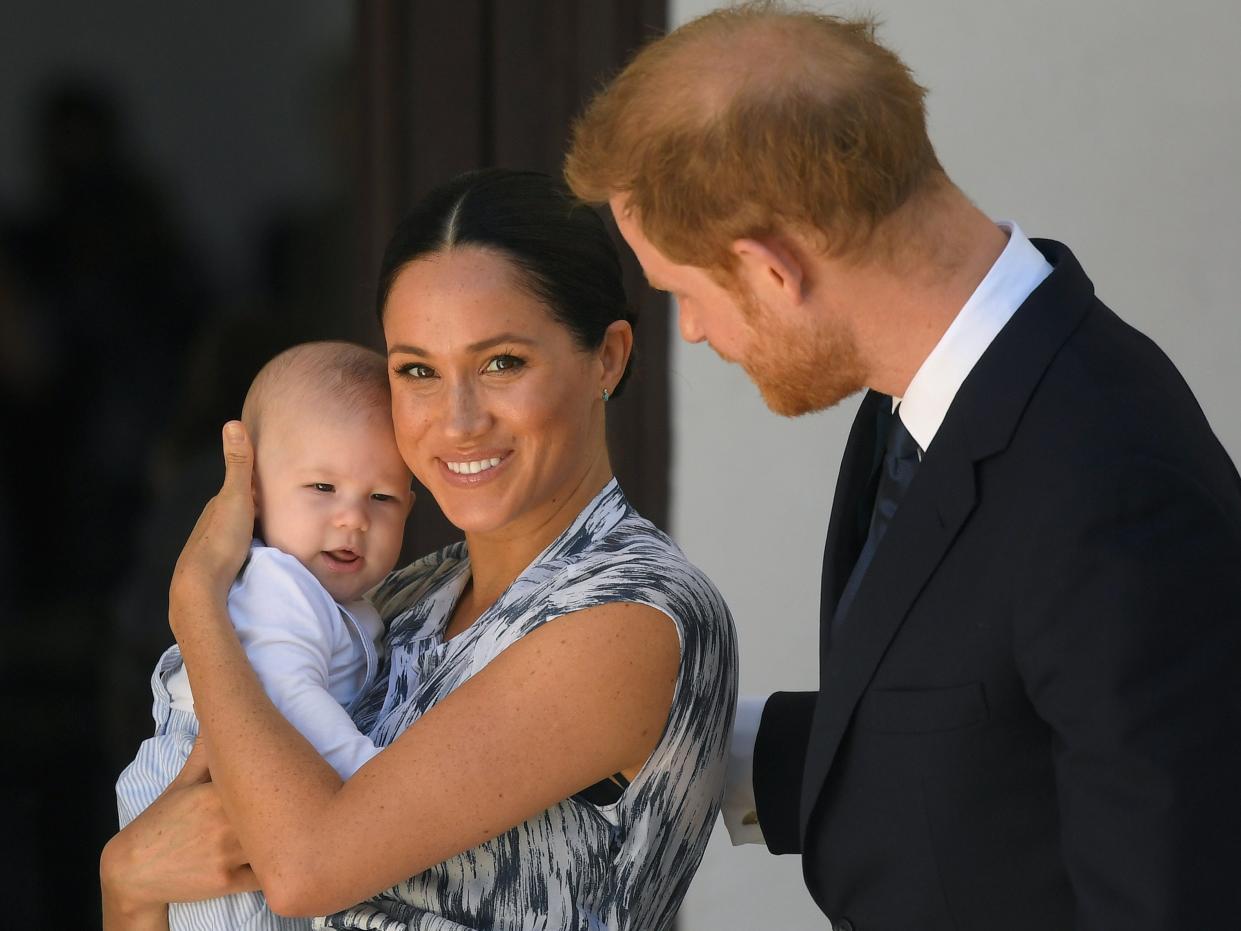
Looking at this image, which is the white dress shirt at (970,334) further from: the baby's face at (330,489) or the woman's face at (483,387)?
the baby's face at (330,489)

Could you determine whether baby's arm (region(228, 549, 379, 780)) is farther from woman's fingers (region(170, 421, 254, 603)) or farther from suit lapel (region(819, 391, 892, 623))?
suit lapel (region(819, 391, 892, 623))

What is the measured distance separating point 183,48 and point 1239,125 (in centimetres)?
225

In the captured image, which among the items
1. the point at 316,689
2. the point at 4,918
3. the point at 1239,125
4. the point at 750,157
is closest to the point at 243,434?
the point at 316,689

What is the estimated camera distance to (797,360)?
1.44 meters

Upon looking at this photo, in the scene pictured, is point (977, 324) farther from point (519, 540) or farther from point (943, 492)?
point (519, 540)

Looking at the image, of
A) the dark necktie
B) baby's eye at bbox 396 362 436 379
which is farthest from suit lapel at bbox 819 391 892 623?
baby's eye at bbox 396 362 436 379

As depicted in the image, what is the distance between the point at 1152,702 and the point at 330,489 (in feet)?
3.94

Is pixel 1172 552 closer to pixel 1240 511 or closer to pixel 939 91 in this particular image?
pixel 1240 511

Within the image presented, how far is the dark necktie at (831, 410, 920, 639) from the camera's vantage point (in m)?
1.55

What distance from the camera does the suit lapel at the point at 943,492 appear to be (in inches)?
52.5

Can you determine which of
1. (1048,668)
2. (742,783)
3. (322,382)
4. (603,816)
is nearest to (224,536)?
(322,382)

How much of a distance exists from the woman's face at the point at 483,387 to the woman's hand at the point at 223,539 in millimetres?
230

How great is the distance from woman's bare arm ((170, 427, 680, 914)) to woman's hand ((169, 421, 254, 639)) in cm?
23

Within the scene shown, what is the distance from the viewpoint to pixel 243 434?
2014 millimetres
